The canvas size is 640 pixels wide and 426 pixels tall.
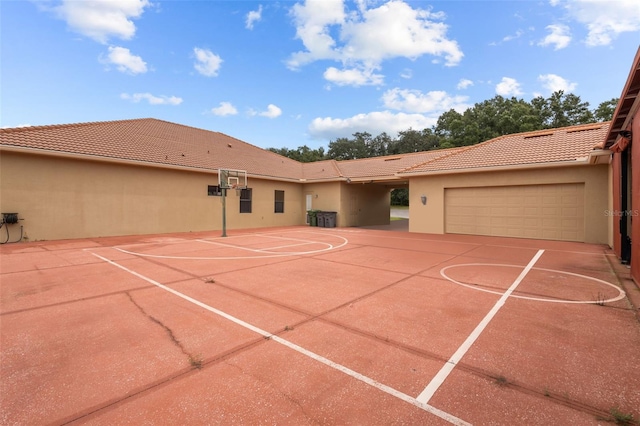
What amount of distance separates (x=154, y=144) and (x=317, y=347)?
1606 centimetres

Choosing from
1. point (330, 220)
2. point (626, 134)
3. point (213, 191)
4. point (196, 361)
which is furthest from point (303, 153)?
point (196, 361)

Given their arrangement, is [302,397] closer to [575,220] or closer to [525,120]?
[575,220]

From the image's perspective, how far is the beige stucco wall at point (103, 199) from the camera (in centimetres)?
1094

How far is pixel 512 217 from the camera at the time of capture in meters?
12.7

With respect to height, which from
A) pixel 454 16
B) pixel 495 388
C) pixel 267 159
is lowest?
pixel 495 388

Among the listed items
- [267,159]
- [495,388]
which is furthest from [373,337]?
[267,159]

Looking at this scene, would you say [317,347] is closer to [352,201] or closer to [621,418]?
[621,418]

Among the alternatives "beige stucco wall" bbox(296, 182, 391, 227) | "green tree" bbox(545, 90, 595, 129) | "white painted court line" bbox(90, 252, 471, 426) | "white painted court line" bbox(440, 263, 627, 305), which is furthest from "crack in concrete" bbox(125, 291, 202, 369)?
"green tree" bbox(545, 90, 595, 129)

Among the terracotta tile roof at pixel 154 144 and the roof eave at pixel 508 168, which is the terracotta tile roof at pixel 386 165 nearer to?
the roof eave at pixel 508 168

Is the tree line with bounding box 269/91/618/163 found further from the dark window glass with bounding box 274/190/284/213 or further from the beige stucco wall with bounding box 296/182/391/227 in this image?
the dark window glass with bounding box 274/190/284/213

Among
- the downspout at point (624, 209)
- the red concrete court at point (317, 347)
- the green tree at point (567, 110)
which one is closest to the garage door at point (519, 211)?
the downspout at point (624, 209)

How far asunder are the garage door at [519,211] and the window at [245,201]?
11165 millimetres

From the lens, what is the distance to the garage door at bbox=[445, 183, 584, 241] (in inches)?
449

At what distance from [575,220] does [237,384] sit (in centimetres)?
1375
